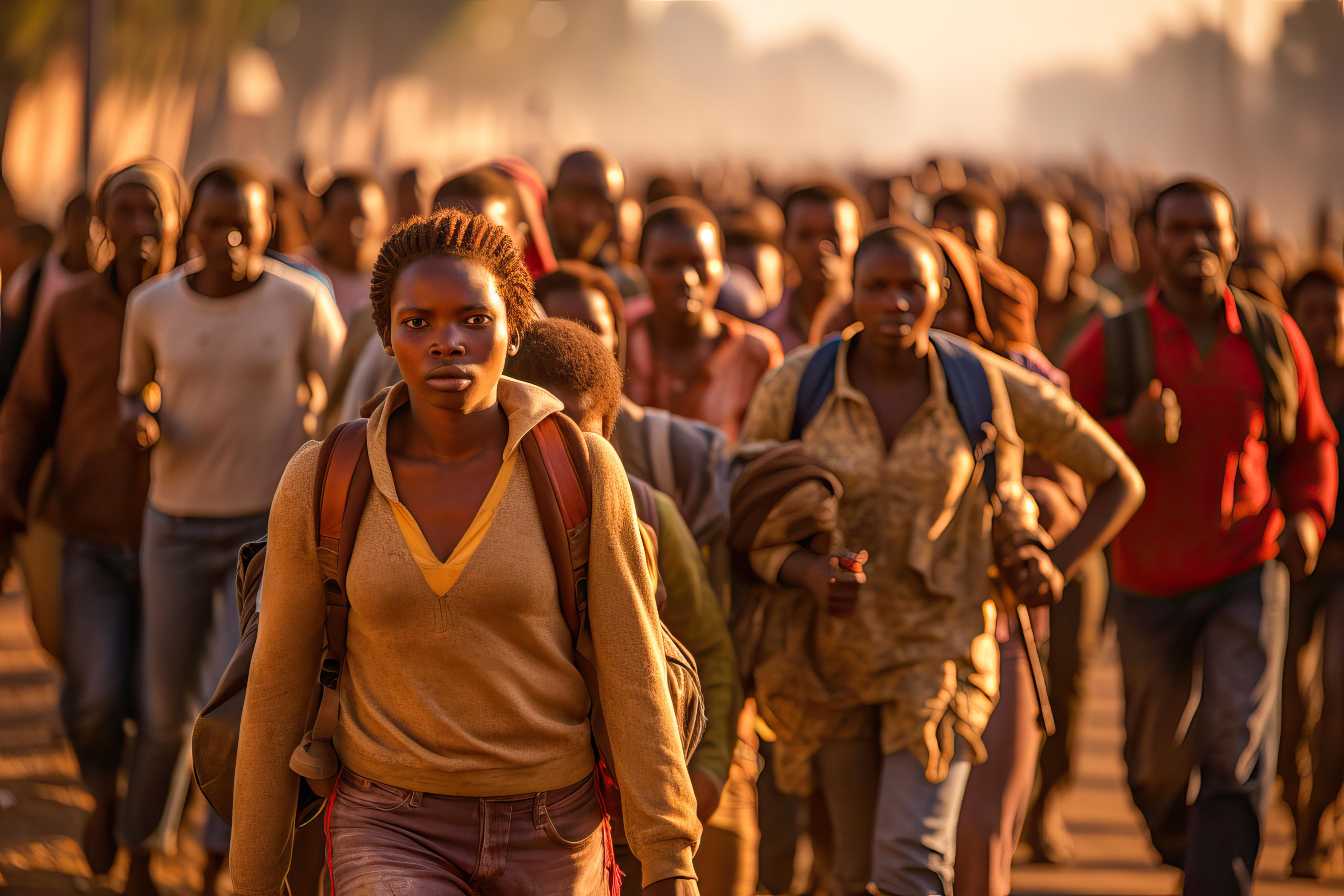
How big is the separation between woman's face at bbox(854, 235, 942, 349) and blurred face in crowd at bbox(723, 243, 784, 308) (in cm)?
414

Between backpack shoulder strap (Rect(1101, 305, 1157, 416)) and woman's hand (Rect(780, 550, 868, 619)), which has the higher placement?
backpack shoulder strap (Rect(1101, 305, 1157, 416))

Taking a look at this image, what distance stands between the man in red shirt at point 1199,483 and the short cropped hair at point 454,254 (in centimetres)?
304

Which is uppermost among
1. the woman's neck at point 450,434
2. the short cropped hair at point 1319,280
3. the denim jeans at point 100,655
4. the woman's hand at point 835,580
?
the short cropped hair at point 1319,280

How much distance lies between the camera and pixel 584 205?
7.71 metres

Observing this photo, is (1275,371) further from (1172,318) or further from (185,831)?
(185,831)

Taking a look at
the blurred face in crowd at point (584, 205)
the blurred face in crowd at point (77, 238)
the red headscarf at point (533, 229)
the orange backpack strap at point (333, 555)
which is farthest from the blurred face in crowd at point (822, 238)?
the orange backpack strap at point (333, 555)

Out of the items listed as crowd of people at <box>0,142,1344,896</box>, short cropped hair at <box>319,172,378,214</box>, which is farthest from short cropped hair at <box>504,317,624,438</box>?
short cropped hair at <box>319,172,378,214</box>

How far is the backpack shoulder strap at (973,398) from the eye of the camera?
4727 mm

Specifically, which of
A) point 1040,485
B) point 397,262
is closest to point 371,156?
point 1040,485

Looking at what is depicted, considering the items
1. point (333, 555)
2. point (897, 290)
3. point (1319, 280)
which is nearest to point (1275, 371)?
point (897, 290)

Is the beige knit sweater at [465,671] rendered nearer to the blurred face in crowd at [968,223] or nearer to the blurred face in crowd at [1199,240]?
the blurred face in crowd at [1199,240]

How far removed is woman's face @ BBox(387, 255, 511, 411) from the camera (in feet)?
10.2

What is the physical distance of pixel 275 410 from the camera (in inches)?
239

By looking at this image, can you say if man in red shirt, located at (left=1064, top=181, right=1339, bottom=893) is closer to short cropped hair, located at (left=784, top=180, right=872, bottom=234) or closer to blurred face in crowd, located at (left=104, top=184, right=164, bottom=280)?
short cropped hair, located at (left=784, top=180, right=872, bottom=234)
